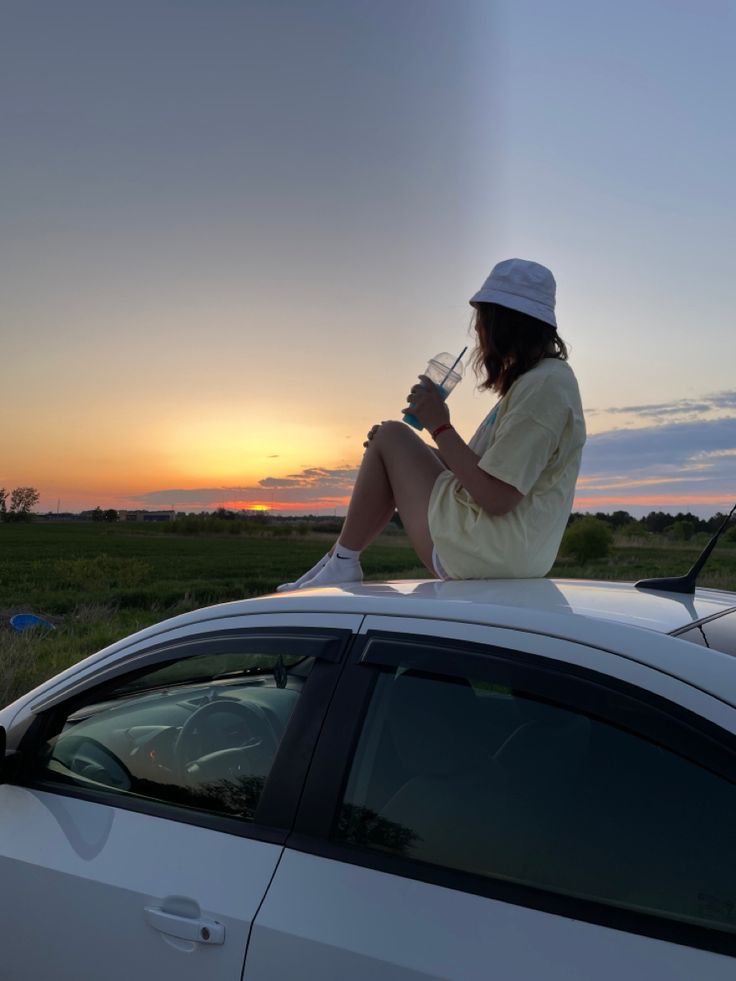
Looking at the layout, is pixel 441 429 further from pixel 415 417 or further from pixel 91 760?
pixel 91 760

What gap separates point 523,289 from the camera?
292cm

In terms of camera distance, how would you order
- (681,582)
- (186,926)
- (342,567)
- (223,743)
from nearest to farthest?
(186,926) → (223,743) → (681,582) → (342,567)

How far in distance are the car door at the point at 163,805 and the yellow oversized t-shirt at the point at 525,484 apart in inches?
38.9

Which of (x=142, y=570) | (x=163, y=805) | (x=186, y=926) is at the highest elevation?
(x=163, y=805)

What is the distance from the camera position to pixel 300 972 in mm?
1365

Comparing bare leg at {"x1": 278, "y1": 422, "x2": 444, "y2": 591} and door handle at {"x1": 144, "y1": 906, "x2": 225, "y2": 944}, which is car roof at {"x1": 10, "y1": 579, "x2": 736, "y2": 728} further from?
bare leg at {"x1": 278, "y1": 422, "x2": 444, "y2": 591}

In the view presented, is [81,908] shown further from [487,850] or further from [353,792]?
[487,850]

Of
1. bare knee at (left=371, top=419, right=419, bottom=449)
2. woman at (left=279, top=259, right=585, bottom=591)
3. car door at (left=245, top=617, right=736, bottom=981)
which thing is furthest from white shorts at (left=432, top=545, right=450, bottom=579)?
car door at (left=245, top=617, right=736, bottom=981)

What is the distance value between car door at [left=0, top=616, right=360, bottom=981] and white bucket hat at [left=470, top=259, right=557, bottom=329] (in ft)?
5.33

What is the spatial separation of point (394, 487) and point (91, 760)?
156cm

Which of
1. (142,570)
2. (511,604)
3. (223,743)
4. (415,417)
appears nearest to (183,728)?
(223,743)

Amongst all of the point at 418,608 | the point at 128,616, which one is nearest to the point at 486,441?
the point at 418,608

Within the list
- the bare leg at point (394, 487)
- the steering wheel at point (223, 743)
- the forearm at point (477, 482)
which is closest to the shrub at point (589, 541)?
the bare leg at point (394, 487)

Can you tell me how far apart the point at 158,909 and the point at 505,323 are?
2181 millimetres
